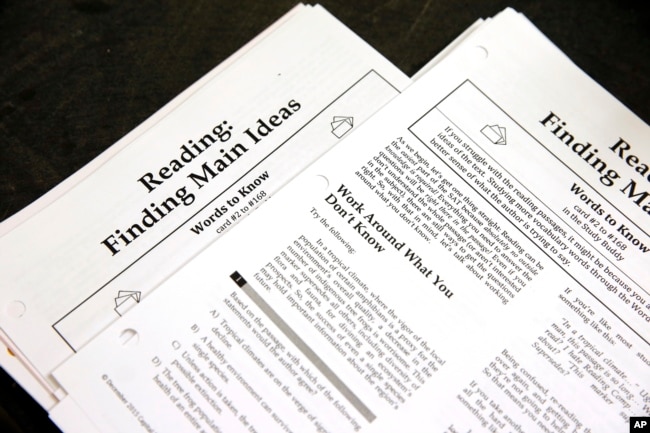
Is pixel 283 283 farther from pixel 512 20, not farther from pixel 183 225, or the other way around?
pixel 512 20

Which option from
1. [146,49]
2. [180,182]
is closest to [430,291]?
[180,182]

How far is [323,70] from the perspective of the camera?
1.55 feet

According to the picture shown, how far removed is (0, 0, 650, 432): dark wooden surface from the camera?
474mm

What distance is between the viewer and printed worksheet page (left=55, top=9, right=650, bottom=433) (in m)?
0.40

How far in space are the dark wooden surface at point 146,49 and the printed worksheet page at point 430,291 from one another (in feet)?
0.17

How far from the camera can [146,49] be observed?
0.49 m

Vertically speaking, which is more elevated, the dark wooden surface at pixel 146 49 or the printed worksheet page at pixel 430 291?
the dark wooden surface at pixel 146 49

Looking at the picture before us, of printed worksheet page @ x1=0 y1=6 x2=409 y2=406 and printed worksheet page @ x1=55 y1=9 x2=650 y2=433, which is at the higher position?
printed worksheet page @ x1=0 y1=6 x2=409 y2=406

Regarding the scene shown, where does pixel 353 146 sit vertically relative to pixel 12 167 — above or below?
below

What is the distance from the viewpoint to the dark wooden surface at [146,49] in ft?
1.55

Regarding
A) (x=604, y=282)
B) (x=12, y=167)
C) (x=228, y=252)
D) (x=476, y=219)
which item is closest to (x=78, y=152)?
(x=12, y=167)

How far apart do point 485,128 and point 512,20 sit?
0.10m

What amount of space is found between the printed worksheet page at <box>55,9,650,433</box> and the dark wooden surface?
53 millimetres

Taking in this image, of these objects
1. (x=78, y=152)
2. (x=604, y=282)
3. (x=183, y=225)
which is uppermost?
(x=78, y=152)
